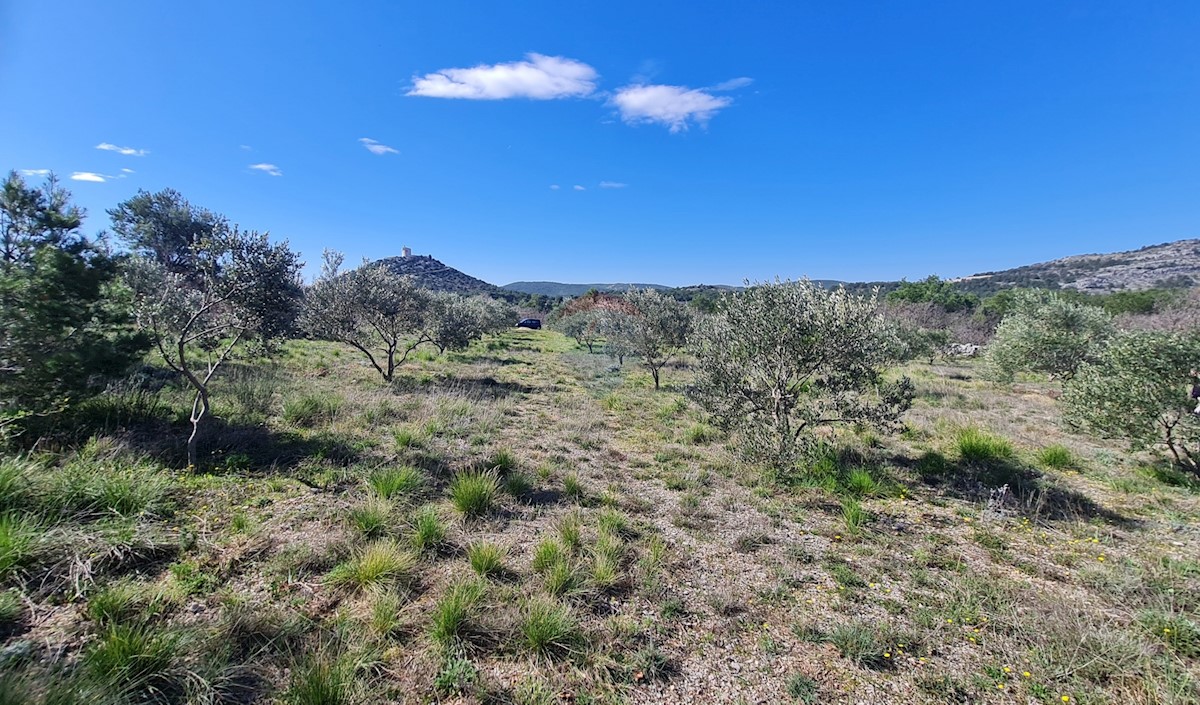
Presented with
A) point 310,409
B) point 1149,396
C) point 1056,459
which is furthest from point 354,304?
point 1149,396

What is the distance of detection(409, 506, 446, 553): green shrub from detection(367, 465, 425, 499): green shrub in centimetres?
103

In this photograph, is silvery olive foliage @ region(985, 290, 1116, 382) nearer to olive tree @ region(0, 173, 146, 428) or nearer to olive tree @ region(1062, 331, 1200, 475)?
olive tree @ region(1062, 331, 1200, 475)

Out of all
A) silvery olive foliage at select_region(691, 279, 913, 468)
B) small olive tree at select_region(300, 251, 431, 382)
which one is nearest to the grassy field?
silvery olive foliage at select_region(691, 279, 913, 468)

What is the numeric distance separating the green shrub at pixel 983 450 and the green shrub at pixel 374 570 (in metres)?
10.2

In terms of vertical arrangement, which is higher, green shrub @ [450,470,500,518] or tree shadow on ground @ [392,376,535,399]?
tree shadow on ground @ [392,376,535,399]

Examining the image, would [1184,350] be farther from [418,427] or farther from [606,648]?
[418,427]

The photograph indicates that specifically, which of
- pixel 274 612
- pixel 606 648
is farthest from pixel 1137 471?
pixel 274 612

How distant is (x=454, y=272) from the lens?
97.8 meters

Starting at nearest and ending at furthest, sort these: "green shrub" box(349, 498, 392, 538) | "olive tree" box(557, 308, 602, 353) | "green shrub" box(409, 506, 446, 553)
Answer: "green shrub" box(409, 506, 446, 553) < "green shrub" box(349, 498, 392, 538) < "olive tree" box(557, 308, 602, 353)

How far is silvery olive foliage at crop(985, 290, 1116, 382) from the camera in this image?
15.9 meters

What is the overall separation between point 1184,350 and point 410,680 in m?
12.2

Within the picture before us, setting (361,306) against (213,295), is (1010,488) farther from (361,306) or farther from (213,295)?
(361,306)

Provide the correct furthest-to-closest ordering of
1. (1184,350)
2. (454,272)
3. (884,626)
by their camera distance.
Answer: (454,272) < (1184,350) < (884,626)

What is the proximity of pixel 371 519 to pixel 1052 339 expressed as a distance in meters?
22.9
